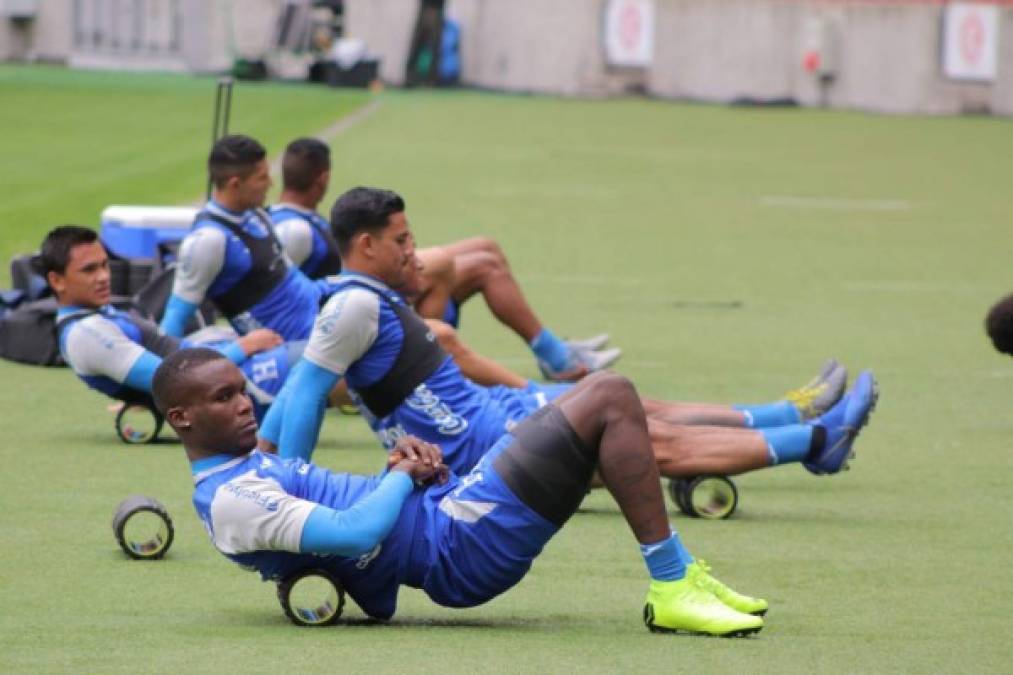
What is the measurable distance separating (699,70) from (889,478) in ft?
122

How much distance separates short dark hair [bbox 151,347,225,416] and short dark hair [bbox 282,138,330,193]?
18.9 ft

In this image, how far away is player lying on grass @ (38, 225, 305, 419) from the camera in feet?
34.7

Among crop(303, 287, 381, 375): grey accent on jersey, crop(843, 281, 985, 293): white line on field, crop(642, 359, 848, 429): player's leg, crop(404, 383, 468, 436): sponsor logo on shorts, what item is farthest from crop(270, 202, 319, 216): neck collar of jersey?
crop(843, 281, 985, 293): white line on field

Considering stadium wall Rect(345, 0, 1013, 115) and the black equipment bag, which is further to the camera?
stadium wall Rect(345, 0, 1013, 115)

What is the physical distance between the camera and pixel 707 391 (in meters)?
13.3

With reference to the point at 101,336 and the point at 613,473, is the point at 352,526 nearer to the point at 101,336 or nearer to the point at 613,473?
the point at 613,473

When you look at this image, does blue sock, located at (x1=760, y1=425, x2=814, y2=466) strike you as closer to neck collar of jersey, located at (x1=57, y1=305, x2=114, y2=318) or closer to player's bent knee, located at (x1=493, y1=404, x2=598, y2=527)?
player's bent knee, located at (x1=493, y1=404, x2=598, y2=527)

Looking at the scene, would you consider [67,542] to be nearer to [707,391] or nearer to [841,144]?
[707,391]

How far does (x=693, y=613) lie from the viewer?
7.03 metres

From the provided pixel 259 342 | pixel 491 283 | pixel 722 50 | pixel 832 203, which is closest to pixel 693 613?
pixel 259 342

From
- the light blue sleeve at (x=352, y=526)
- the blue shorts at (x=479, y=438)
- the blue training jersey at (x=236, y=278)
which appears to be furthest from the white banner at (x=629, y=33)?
the light blue sleeve at (x=352, y=526)

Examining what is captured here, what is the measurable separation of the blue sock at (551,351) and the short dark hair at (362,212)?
461 centimetres

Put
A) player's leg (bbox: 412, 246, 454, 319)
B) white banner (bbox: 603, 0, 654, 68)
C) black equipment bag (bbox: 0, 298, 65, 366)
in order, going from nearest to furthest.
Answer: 1. player's leg (bbox: 412, 246, 454, 319)
2. black equipment bag (bbox: 0, 298, 65, 366)
3. white banner (bbox: 603, 0, 654, 68)

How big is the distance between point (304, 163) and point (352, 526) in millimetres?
6185
